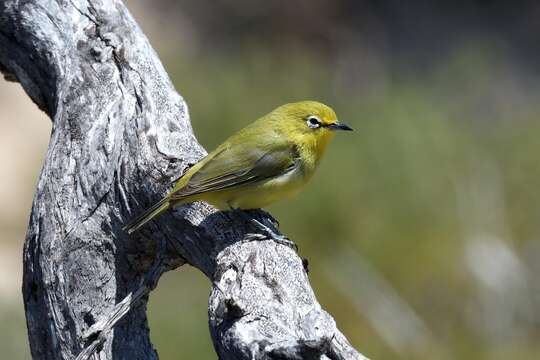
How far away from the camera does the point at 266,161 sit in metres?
4.84

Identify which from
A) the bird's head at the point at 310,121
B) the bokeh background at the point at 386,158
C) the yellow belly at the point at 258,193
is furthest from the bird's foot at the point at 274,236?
the bokeh background at the point at 386,158

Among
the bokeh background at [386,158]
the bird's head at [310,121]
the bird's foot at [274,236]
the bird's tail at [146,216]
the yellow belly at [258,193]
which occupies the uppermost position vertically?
the bokeh background at [386,158]

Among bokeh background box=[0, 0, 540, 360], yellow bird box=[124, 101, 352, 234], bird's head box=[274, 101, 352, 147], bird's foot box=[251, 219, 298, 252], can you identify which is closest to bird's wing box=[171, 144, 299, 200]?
yellow bird box=[124, 101, 352, 234]

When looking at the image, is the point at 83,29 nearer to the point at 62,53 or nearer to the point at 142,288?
the point at 62,53

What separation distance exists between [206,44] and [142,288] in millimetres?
10423

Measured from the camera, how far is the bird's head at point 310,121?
508 cm

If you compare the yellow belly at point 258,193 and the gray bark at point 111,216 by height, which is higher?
the yellow belly at point 258,193

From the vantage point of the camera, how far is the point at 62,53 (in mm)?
4371

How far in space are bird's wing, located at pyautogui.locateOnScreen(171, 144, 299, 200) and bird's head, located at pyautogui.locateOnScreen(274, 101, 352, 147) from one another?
0.17 m

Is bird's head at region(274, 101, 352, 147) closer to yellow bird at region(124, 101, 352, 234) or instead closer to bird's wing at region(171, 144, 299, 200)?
yellow bird at region(124, 101, 352, 234)

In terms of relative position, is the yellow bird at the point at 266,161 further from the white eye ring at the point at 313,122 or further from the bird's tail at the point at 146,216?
the bird's tail at the point at 146,216

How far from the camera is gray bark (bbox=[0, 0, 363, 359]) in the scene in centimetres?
376

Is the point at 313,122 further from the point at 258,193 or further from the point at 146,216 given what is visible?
the point at 146,216

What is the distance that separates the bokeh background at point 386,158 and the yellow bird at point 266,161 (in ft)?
10.3
